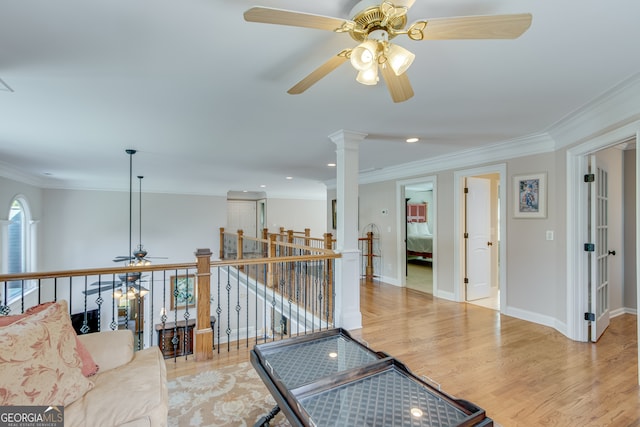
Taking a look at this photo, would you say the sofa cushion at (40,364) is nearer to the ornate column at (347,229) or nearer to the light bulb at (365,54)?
the light bulb at (365,54)

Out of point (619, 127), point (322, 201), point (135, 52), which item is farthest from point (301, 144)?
point (322, 201)

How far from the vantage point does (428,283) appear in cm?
586

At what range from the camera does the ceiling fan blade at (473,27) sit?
1.08 metres

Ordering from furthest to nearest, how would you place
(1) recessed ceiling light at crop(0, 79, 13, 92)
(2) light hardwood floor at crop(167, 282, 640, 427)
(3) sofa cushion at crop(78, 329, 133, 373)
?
1. (1) recessed ceiling light at crop(0, 79, 13, 92)
2. (2) light hardwood floor at crop(167, 282, 640, 427)
3. (3) sofa cushion at crop(78, 329, 133, 373)

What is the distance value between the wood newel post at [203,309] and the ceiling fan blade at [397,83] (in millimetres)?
2044

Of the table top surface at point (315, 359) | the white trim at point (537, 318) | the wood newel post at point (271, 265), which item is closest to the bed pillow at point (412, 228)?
the wood newel post at point (271, 265)

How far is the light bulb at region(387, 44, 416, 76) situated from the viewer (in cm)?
A: 126

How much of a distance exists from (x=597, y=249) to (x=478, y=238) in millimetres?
1651

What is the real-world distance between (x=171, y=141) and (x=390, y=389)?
3.55m

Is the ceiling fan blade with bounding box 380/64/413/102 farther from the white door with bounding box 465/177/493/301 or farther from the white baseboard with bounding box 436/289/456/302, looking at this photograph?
the white baseboard with bounding box 436/289/456/302

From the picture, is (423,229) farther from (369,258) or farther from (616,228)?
(616,228)

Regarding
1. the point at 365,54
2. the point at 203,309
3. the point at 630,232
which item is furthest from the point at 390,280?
the point at 365,54

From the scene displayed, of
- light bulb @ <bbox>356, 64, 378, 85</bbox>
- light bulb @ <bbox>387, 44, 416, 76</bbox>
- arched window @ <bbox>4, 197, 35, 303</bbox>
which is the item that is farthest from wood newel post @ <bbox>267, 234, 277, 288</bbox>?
arched window @ <bbox>4, 197, 35, 303</bbox>

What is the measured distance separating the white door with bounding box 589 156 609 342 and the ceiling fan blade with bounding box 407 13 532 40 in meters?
2.68
